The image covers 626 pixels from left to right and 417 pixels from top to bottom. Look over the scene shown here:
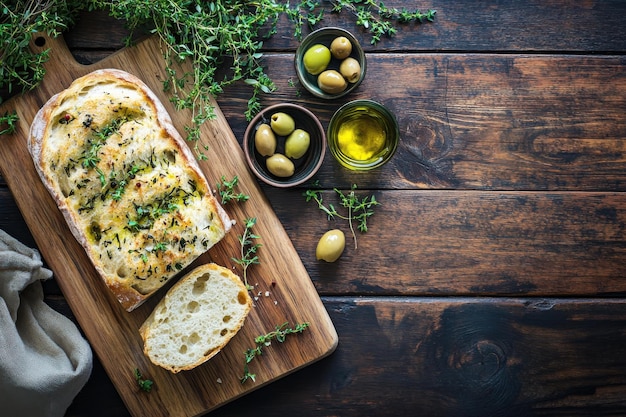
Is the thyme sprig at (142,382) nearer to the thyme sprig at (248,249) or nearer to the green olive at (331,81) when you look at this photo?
the thyme sprig at (248,249)

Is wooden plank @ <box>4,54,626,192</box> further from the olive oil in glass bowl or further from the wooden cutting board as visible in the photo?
the wooden cutting board

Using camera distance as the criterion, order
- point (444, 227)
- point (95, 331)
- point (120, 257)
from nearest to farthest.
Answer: point (120, 257), point (95, 331), point (444, 227)

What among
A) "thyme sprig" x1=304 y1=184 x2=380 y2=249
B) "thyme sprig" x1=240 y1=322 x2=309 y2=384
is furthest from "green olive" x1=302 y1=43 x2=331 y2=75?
"thyme sprig" x1=240 y1=322 x2=309 y2=384

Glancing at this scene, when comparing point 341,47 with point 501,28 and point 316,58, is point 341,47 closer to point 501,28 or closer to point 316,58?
point 316,58

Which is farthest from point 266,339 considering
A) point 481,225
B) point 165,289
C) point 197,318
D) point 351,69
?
point 351,69

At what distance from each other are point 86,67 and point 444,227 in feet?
5.25

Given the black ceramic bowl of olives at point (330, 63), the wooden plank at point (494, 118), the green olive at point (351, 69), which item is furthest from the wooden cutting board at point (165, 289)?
the green olive at point (351, 69)

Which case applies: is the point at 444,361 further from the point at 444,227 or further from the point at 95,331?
the point at 95,331

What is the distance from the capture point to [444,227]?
243 cm

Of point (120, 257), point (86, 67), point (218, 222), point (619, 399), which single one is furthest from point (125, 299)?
point (619, 399)

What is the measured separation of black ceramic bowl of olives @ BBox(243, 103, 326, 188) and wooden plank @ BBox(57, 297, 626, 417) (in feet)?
1.83

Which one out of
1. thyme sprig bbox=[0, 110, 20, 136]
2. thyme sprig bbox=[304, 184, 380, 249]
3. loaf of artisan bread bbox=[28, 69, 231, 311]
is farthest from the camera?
thyme sprig bbox=[304, 184, 380, 249]

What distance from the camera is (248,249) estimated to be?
2.33m

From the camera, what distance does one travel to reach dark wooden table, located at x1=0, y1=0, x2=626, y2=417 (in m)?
2.42
